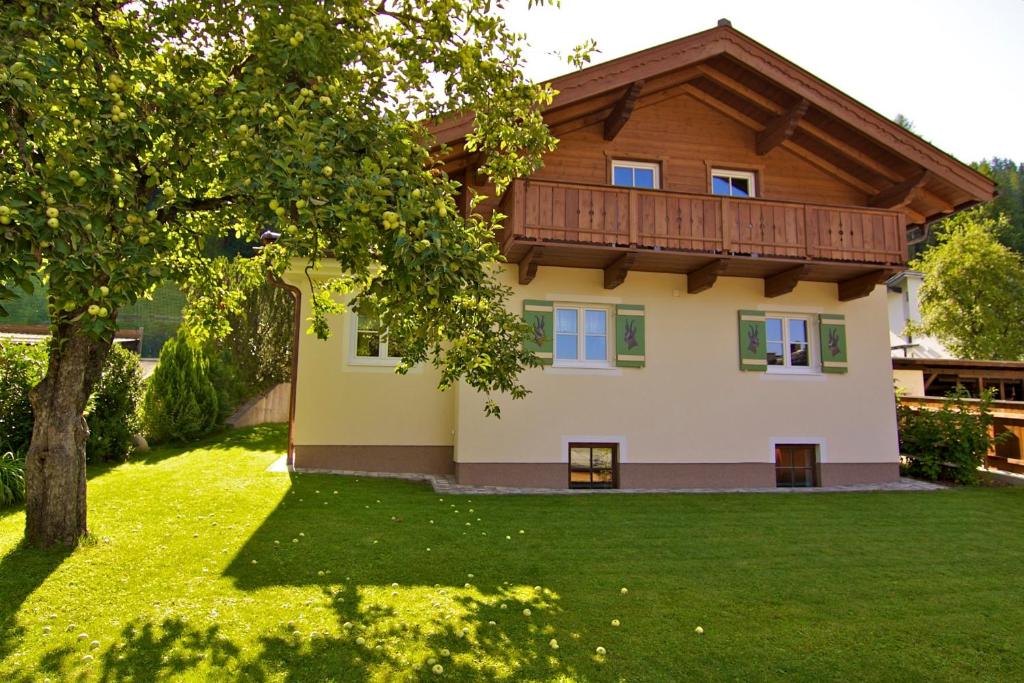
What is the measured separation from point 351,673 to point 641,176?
975 cm

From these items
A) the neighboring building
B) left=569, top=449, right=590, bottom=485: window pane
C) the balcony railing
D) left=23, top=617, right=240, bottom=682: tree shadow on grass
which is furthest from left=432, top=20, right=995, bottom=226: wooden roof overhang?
the neighboring building

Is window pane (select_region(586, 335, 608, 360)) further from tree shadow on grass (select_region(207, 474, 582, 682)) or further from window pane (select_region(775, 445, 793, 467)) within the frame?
tree shadow on grass (select_region(207, 474, 582, 682))

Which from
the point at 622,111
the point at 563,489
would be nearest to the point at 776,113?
the point at 622,111

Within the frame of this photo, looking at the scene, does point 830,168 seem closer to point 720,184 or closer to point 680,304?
point 720,184

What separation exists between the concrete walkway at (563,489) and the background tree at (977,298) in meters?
16.0

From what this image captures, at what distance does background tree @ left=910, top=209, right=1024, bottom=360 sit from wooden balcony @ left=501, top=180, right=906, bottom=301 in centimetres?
1601

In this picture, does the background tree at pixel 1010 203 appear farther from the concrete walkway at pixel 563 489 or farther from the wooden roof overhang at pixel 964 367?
the concrete walkway at pixel 563 489

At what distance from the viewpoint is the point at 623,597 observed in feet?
15.5

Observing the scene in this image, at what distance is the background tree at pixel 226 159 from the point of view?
3479 mm

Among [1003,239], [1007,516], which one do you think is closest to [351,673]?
[1007,516]

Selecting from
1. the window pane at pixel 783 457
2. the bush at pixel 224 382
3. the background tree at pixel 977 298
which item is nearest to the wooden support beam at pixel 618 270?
the window pane at pixel 783 457

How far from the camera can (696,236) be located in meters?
9.84

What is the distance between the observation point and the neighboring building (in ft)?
95.2

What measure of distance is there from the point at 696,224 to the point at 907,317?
26.5 metres
